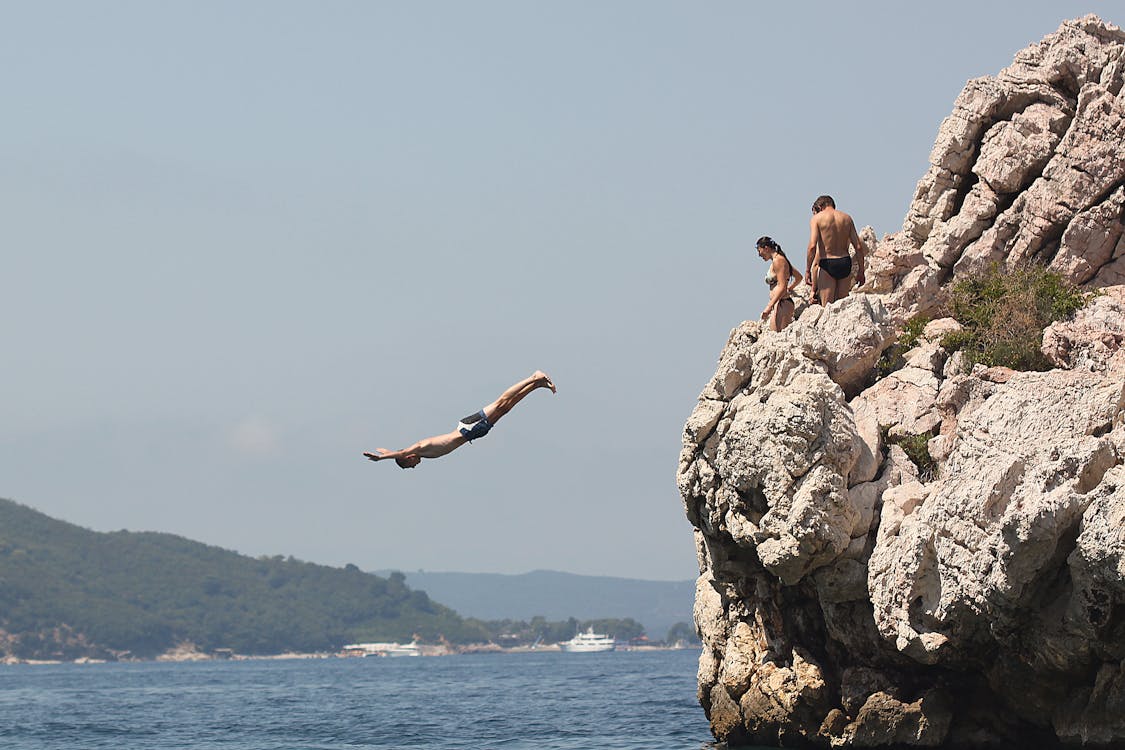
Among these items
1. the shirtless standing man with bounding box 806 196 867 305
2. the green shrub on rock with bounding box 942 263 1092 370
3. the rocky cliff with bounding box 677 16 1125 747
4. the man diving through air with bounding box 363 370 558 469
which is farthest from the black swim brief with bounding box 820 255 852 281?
the man diving through air with bounding box 363 370 558 469

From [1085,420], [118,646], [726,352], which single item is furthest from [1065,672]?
[118,646]

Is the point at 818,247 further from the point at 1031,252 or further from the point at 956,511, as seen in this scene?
the point at 956,511

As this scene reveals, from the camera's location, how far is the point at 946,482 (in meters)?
22.8

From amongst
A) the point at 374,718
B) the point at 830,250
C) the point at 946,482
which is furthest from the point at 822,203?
the point at 374,718

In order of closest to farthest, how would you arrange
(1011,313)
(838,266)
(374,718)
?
1. (1011,313)
2. (838,266)
3. (374,718)

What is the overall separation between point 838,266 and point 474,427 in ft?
32.1

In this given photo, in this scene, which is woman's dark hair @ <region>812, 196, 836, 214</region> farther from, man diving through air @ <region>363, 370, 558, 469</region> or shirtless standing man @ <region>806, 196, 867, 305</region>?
man diving through air @ <region>363, 370, 558, 469</region>

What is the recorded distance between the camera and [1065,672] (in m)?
22.5

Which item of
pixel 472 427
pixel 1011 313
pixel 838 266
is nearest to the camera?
pixel 472 427

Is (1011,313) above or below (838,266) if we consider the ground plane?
below

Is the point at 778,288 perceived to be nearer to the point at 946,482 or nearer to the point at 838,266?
the point at 838,266

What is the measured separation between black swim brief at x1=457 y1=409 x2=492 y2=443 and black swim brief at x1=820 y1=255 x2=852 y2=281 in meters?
9.46

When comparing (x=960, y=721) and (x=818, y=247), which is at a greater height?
(x=818, y=247)

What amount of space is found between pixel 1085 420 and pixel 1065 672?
3859 mm
